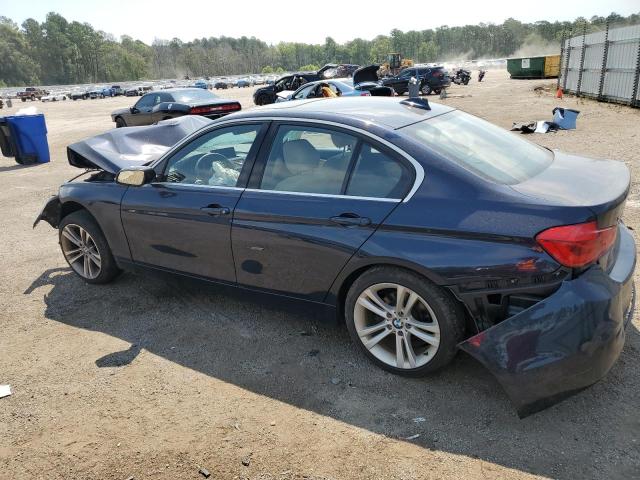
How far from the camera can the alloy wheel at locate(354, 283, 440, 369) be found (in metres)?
3.03

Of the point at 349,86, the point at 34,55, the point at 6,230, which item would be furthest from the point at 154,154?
the point at 34,55

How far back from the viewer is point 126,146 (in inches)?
216

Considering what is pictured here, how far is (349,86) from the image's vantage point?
16.9 metres

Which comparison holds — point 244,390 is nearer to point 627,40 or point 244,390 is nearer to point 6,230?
point 6,230

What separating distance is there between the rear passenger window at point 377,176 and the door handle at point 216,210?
3.04 ft

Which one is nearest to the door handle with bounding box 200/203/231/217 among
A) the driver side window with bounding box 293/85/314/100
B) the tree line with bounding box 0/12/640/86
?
the driver side window with bounding box 293/85/314/100

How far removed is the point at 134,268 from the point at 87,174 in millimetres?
1372

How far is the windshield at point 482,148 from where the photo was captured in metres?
3.04

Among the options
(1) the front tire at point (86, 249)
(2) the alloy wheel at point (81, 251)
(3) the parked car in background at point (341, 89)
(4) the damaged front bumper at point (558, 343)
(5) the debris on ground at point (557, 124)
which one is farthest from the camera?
(3) the parked car in background at point (341, 89)

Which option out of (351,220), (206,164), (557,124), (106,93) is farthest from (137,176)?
(106,93)

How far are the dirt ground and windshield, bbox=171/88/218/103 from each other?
1266 cm

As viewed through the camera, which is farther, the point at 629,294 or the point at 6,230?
the point at 6,230

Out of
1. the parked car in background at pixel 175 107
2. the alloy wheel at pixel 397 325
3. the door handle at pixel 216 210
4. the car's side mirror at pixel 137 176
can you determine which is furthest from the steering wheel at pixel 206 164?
the parked car in background at pixel 175 107

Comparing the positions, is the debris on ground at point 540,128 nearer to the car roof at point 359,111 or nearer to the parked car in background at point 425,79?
the car roof at point 359,111
